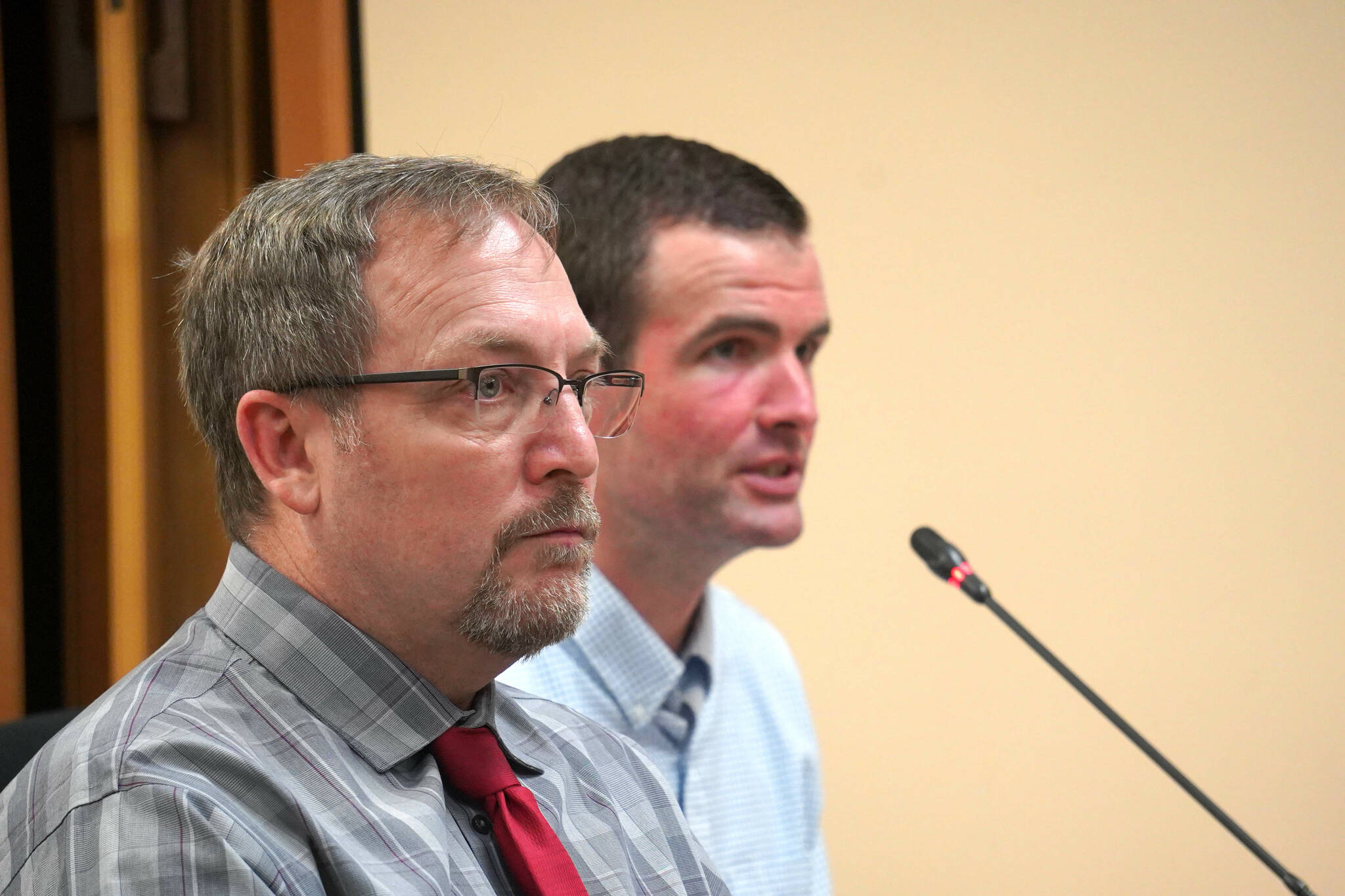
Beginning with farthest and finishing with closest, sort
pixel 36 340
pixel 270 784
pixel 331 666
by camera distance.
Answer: pixel 36 340, pixel 331 666, pixel 270 784

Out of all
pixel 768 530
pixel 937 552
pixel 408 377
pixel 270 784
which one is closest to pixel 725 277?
pixel 768 530

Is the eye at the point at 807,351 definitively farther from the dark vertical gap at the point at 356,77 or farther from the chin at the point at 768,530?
the dark vertical gap at the point at 356,77

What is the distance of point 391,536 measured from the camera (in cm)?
82

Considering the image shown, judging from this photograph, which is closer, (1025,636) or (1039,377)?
(1025,636)

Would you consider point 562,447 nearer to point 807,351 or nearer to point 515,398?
point 515,398

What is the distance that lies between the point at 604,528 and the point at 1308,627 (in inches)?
50.3

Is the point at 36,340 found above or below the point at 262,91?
below

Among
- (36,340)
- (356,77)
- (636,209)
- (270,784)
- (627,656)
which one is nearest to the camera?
(270,784)

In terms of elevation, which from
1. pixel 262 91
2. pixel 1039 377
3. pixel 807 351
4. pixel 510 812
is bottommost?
pixel 510 812

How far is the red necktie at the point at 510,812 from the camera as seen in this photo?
31.1 inches

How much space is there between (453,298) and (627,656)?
0.62 metres

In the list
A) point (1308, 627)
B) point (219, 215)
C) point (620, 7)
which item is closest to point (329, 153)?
point (219, 215)

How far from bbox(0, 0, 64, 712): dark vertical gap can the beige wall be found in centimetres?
54

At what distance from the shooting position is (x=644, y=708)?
136cm
